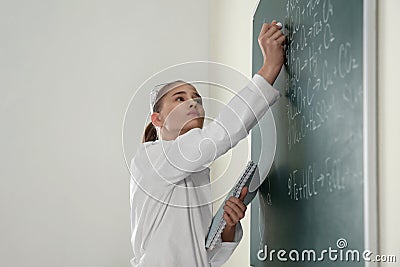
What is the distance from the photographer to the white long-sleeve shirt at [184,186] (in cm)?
122

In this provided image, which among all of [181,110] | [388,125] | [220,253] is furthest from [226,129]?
[388,125]

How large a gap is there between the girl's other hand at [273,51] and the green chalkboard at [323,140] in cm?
3

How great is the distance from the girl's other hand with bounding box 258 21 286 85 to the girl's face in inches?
5.7

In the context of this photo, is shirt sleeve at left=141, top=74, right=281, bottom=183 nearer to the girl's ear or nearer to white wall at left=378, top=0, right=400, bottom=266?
the girl's ear

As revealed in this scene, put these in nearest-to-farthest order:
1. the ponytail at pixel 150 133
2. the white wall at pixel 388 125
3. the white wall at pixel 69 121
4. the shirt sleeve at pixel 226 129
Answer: the white wall at pixel 388 125
the shirt sleeve at pixel 226 129
the ponytail at pixel 150 133
the white wall at pixel 69 121

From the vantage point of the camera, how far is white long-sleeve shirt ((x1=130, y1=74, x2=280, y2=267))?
48.2 inches

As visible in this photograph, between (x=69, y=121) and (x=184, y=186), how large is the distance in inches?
64.9

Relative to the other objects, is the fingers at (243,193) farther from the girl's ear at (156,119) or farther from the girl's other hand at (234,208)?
the girl's ear at (156,119)

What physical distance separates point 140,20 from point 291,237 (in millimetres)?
1995

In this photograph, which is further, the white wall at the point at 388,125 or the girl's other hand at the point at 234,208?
the girl's other hand at the point at 234,208

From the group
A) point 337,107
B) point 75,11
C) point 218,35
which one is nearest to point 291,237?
point 337,107

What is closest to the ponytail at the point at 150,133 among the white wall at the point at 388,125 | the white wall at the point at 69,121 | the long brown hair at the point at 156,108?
the long brown hair at the point at 156,108

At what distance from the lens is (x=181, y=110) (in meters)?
1.27

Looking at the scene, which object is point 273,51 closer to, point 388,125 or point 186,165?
point 186,165
